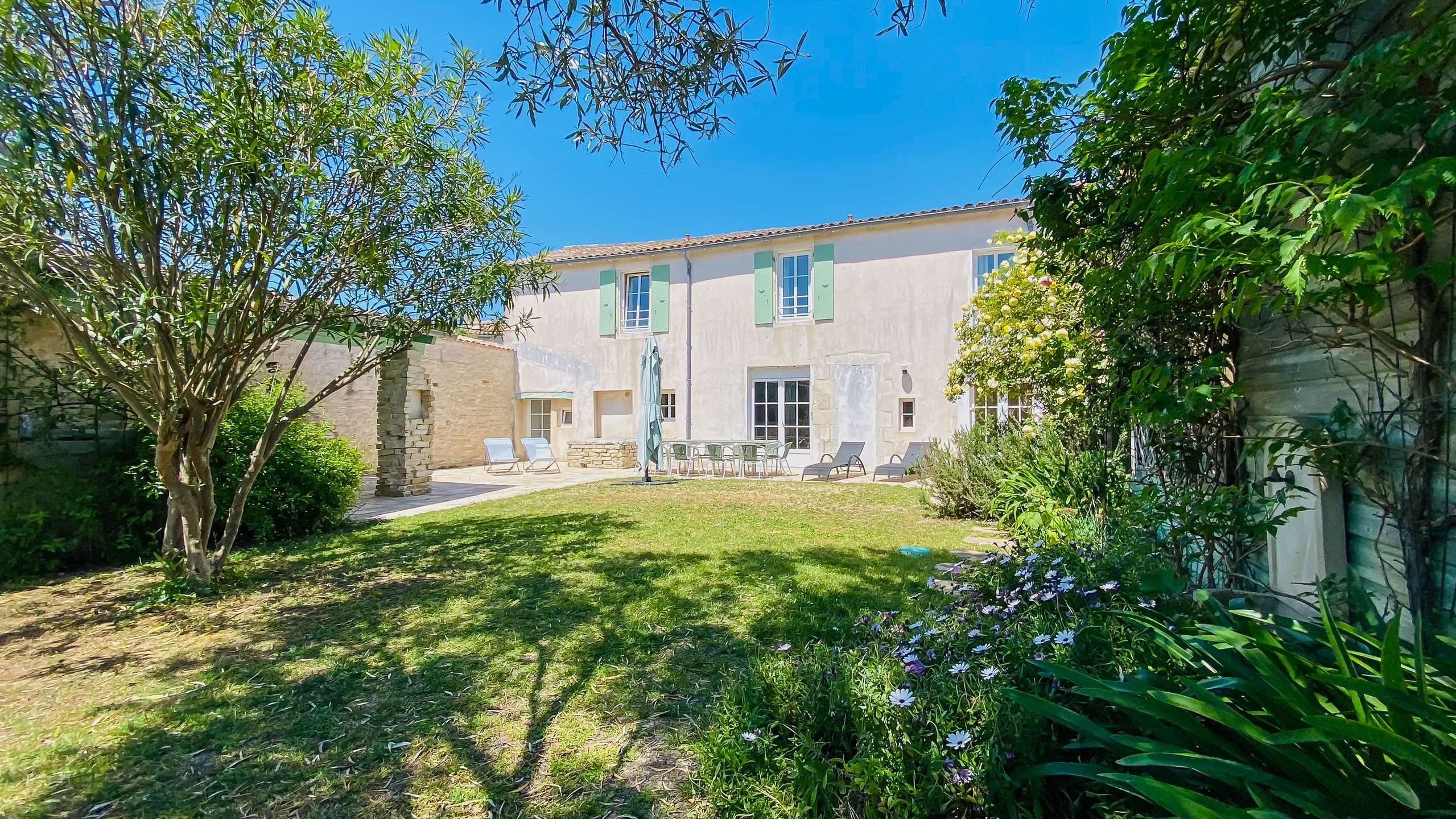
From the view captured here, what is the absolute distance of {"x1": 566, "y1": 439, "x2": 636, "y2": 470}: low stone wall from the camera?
1486 cm

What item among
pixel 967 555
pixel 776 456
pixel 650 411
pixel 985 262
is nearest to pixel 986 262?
pixel 985 262

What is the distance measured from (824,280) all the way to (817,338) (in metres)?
1.28

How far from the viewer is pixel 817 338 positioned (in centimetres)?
1371

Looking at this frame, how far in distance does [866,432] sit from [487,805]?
11.9 meters

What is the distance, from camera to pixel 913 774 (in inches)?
62.5

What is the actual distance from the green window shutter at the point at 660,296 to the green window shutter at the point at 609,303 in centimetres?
A: 100

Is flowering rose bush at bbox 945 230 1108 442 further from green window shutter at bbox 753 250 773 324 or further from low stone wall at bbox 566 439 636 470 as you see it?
low stone wall at bbox 566 439 636 470

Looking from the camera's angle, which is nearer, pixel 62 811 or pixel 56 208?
pixel 62 811

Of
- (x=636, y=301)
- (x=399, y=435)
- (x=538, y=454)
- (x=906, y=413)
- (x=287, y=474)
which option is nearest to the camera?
(x=287, y=474)

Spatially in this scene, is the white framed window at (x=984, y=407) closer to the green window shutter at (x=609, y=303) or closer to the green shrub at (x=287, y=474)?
the green window shutter at (x=609, y=303)

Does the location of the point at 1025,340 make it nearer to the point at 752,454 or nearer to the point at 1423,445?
the point at 1423,445

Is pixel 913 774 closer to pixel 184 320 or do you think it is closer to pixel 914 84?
pixel 914 84

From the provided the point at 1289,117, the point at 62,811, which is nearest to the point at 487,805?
the point at 62,811

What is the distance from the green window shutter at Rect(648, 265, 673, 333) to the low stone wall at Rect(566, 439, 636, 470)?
9.80ft
